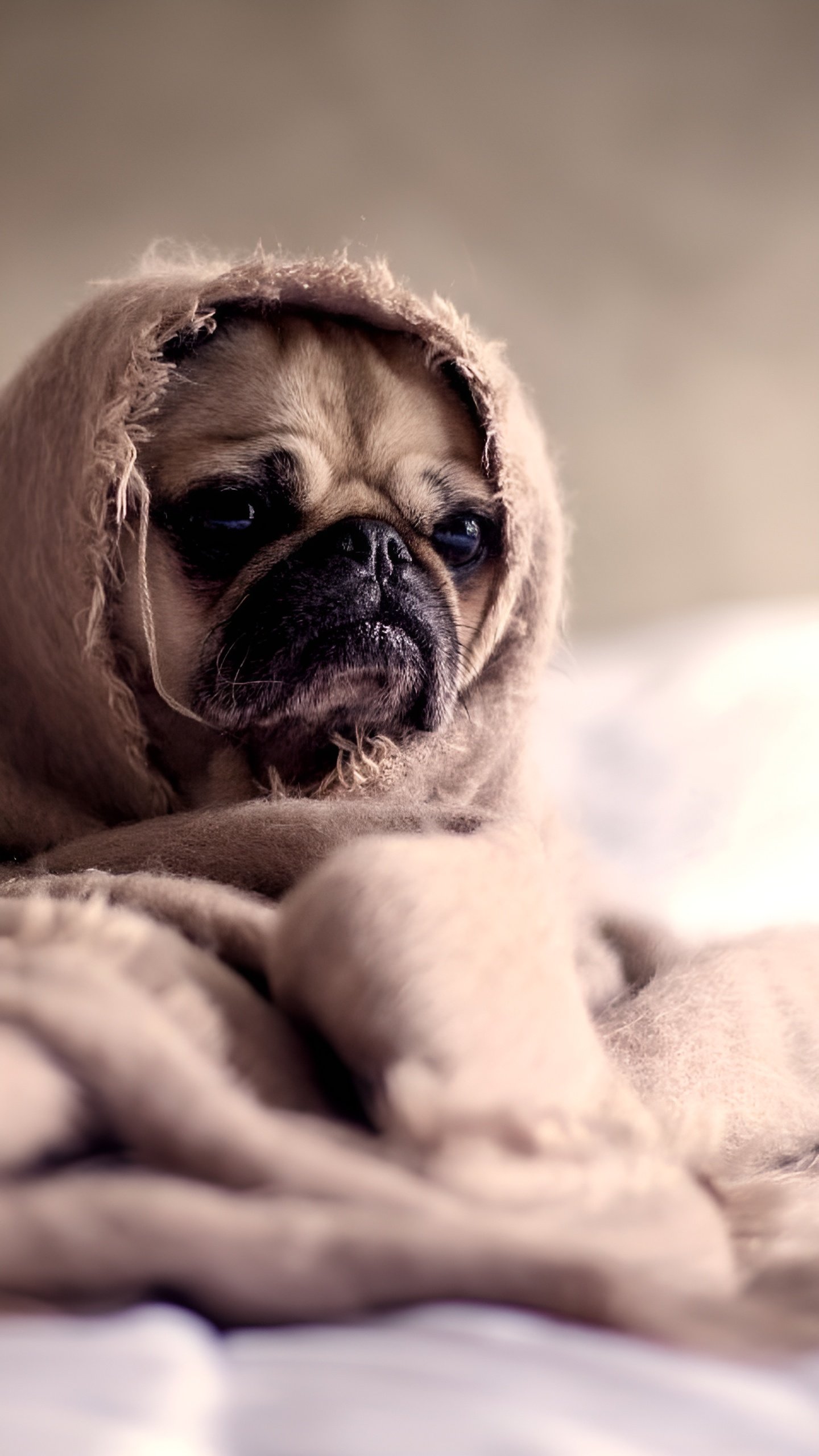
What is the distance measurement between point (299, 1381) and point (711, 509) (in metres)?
2.49

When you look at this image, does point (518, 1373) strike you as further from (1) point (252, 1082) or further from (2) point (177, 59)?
(2) point (177, 59)

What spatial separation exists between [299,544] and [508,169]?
1.93 metres

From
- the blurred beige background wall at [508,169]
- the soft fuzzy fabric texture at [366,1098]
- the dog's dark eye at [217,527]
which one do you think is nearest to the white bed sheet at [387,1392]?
the soft fuzzy fabric texture at [366,1098]

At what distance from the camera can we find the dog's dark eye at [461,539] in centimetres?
107

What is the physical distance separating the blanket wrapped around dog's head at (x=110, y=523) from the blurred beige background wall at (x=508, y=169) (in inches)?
61.5

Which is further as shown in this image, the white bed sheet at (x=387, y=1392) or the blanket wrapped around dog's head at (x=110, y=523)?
the blanket wrapped around dog's head at (x=110, y=523)

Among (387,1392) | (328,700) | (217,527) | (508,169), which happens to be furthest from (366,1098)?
(508,169)

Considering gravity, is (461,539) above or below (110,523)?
above

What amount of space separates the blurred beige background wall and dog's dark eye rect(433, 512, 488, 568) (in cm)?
158

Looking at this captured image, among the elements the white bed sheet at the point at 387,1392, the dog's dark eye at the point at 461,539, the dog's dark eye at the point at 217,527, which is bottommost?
the white bed sheet at the point at 387,1392

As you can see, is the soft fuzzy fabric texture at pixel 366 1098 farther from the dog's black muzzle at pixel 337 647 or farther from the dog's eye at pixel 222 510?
the dog's eye at pixel 222 510

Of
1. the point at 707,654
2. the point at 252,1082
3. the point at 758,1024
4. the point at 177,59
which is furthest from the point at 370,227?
the point at 252,1082

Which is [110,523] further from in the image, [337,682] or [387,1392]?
[387,1392]

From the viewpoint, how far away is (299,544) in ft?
3.19
